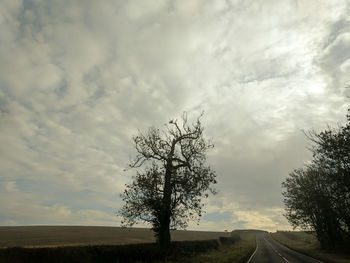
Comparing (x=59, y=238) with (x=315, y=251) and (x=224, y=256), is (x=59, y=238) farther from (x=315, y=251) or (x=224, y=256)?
(x=315, y=251)

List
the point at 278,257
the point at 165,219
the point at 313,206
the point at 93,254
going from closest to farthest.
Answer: the point at 93,254 < the point at 165,219 < the point at 278,257 < the point at 313,206

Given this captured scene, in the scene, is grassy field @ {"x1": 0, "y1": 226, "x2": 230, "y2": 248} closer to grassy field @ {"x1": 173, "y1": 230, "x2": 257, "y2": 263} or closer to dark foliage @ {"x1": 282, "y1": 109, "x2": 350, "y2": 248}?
grassy field @ {"x1": 173, "y1": 230, "x2": 257, "y2": 263}

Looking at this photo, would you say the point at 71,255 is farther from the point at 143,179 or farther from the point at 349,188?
the point at 349,188

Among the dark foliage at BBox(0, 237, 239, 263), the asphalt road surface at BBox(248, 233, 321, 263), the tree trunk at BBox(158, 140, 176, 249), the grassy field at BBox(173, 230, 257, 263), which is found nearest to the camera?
the dark foliage at BBox(0, 237, 239, 263)

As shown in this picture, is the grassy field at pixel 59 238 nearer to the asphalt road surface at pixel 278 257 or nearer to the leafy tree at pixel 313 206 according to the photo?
the asphalt road surface at pixel 278 257

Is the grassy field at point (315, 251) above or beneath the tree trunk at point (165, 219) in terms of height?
beneath

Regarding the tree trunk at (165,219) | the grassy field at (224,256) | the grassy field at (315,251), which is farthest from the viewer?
the grassy field at (315,251)

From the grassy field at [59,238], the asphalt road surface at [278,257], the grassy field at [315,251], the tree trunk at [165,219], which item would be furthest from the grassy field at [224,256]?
the grassy field at [315,251]

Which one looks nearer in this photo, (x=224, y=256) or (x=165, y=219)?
(x=165, y=219)

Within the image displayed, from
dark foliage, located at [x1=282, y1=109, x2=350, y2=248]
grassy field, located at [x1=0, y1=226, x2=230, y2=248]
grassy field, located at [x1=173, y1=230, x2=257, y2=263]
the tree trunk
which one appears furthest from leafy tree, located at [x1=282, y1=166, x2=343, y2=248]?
grassy field, located at [x1=0, y1=226, x2=230, y2=248]

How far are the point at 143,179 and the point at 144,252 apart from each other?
21.4 feet

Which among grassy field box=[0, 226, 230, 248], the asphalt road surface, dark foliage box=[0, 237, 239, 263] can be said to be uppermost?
grassy field box=[0, 226, 230, 248]

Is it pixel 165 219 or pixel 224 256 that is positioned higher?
pixel 165 219

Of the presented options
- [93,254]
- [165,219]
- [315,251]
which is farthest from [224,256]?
[315,251]
